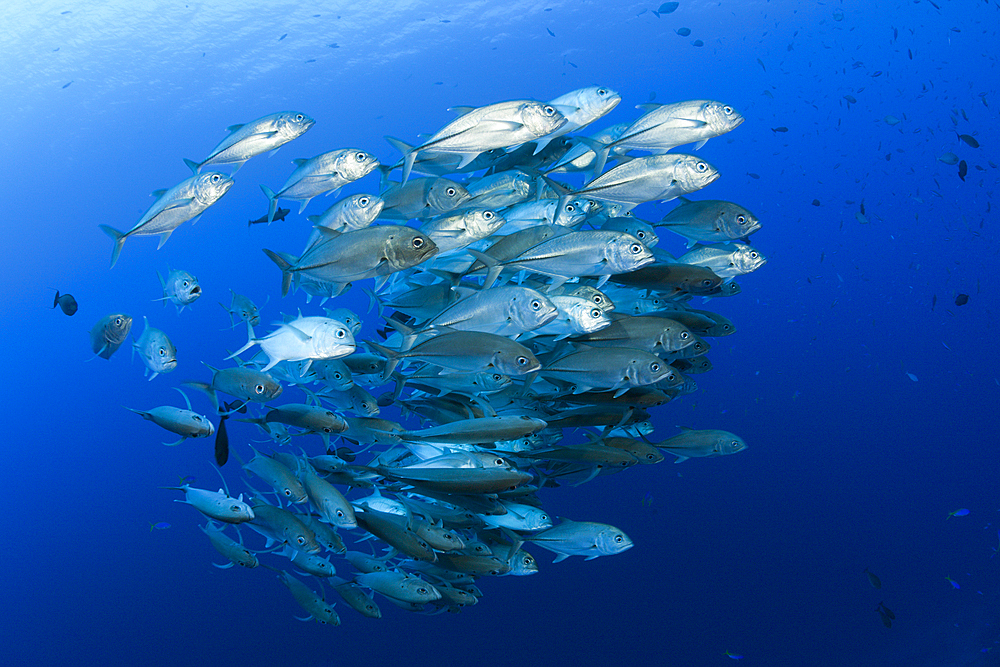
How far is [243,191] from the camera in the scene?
28.7 meters

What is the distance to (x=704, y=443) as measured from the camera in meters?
3.70

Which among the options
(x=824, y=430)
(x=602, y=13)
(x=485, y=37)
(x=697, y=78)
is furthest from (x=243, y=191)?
(x=824, y=430)

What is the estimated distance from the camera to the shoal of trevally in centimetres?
249

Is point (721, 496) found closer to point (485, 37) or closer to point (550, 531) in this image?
point (550, 531)

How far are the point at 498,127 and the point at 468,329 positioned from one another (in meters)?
0.97

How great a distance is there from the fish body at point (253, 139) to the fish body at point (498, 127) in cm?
74

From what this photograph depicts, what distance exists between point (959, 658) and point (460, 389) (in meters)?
15.3

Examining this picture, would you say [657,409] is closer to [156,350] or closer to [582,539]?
[582,539]

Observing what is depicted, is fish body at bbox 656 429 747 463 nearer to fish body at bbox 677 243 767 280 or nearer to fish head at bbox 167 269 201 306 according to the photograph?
fish body at bbox 677 243 767 280

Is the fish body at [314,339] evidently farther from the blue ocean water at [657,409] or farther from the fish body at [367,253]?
the blue ocean water at [657,409]

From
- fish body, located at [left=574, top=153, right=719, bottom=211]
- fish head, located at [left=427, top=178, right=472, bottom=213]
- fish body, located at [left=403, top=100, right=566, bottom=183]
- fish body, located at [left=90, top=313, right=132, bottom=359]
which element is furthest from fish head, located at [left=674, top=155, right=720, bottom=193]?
fish body, located at [left=90, top=313, right=132, bottom=359]

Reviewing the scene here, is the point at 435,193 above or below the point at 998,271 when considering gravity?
above

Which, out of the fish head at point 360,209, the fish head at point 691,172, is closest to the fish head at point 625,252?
the fish head at point 691,172

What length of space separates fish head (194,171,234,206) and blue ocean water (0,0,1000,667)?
10.6m
